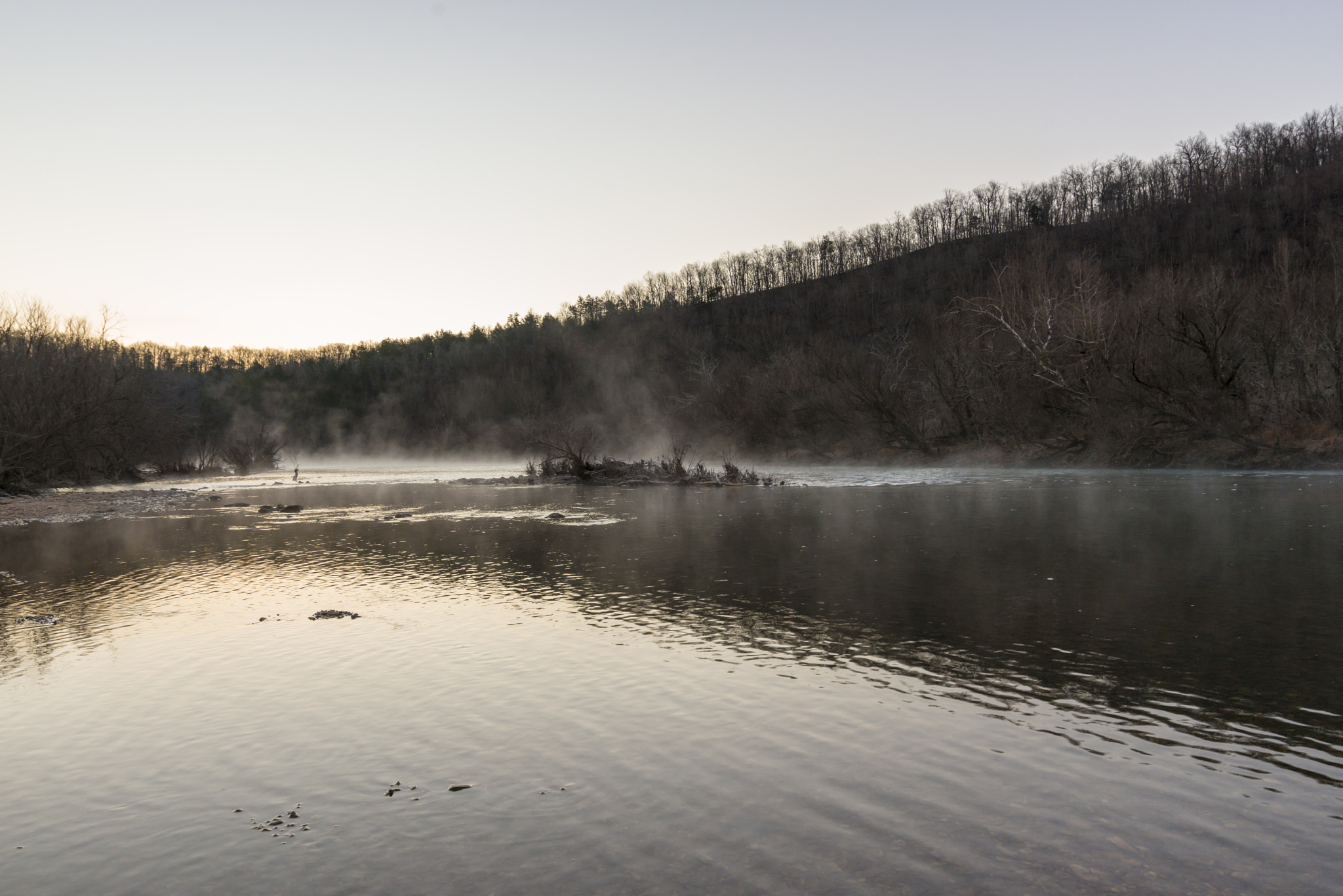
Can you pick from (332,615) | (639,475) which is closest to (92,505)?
(639,475)

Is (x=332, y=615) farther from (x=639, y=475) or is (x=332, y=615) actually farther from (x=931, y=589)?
(x=639, y=475)

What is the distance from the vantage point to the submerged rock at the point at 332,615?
14.2m

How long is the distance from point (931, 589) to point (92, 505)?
40144 mm

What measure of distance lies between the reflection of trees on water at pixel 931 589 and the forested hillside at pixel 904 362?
24559 millimetres

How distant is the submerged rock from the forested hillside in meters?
40.9

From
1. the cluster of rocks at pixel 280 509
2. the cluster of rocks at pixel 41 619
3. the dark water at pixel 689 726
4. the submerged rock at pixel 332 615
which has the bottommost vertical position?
the dark water at pixel 689 726

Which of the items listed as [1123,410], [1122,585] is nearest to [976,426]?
[1123,410]

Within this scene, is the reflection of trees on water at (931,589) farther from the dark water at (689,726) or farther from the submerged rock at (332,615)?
the submerged rock at (332,615)

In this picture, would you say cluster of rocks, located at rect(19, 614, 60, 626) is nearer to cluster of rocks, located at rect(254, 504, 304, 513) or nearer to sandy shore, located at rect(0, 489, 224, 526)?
sandy shore, located at rect(0, 489, 224, 526)

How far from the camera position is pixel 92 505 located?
1581 inches

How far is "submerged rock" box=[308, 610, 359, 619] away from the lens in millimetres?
14211

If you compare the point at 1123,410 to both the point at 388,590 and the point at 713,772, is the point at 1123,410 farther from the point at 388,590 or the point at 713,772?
the point at 713,772

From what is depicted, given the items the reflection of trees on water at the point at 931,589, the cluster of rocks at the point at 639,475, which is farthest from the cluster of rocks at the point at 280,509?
the cluster of rocks at the point at 639,475

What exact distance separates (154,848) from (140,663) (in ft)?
20.5
